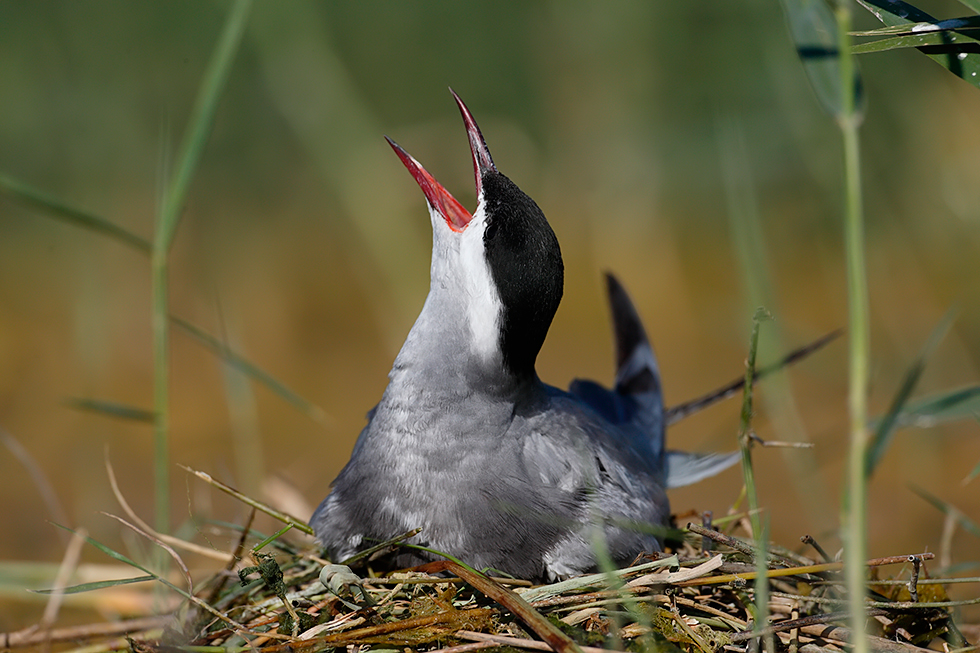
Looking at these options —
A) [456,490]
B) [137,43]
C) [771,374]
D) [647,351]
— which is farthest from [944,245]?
[137,43]

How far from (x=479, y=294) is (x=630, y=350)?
62.5 inches

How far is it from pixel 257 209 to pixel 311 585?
23.3ft

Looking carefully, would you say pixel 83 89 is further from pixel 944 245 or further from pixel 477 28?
pixel 944 245

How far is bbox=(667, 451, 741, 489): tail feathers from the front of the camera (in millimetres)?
3449

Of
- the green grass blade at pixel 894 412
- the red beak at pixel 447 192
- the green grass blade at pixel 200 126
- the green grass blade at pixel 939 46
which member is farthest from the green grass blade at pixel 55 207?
the green grass blade at pixel 939 46

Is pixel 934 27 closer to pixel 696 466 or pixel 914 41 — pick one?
pixel 914 41

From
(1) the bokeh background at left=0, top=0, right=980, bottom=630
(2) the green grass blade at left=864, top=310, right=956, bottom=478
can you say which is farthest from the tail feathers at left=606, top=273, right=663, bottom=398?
(1) the bokeh background at left=0, top=0, right=980, bottom=630

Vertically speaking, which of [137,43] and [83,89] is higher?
[137,43]

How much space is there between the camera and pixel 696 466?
355 cm

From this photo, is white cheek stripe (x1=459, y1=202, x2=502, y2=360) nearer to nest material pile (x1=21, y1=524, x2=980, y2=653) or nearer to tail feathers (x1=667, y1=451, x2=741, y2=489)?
nest material pile (x1=21, y1=524, x2=980, y2=653)

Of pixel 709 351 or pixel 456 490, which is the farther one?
pixel 709 351

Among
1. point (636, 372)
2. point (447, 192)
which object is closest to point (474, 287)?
point (447, 192)

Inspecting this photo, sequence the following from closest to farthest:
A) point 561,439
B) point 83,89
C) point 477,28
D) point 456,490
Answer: point 456,490 < point 561,439 < point 83,89 < point 477,28

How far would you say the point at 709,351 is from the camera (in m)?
7.93
